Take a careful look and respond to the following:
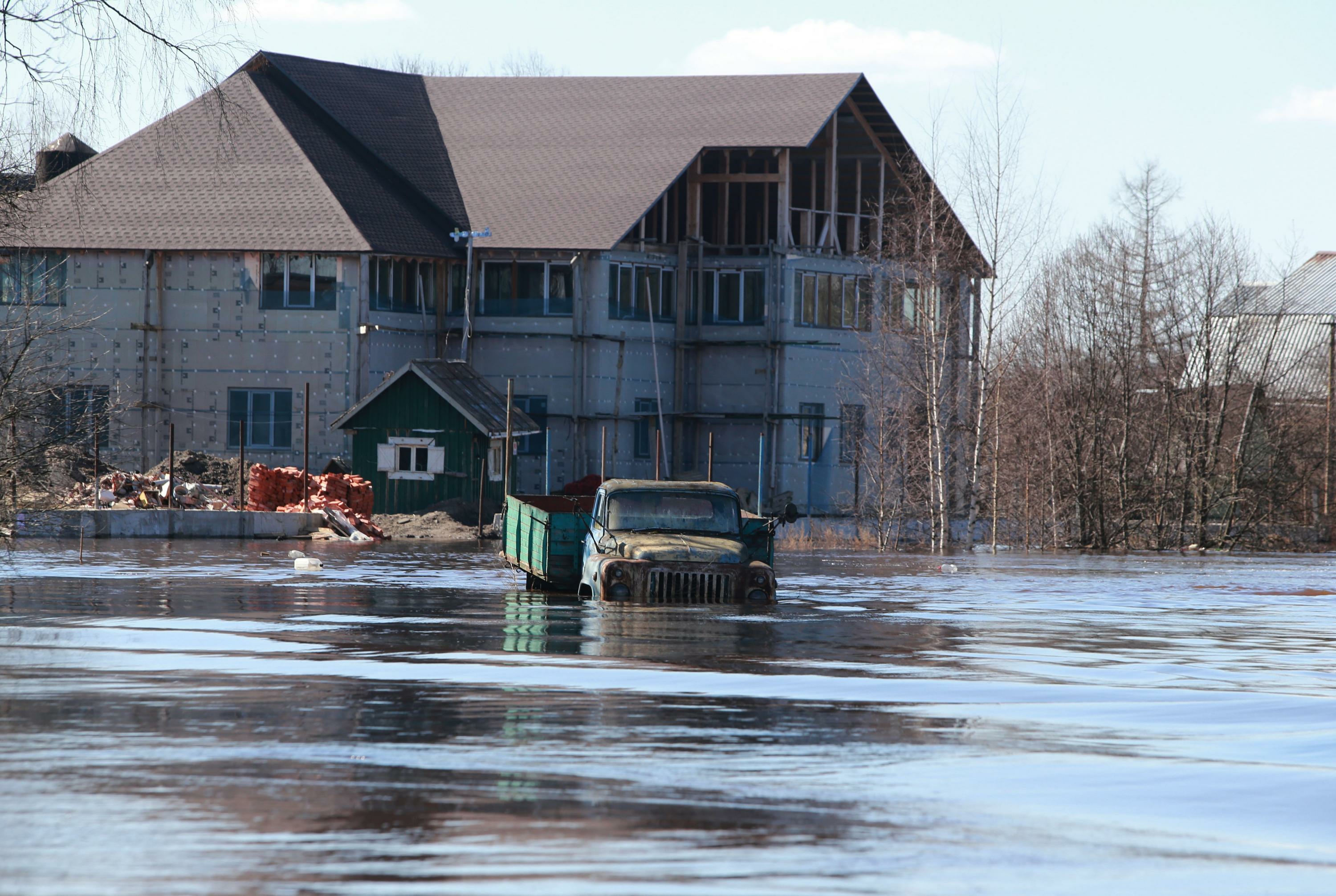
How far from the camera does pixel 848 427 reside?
5950 cm

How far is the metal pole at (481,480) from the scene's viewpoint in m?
45.6

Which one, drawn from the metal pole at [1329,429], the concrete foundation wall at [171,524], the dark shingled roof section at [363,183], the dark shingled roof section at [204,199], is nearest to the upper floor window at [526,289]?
the dark shingled roof section at [363,183]

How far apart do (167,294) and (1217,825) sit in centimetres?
4966

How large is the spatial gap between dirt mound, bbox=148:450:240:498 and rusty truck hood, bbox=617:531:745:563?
30.6 m

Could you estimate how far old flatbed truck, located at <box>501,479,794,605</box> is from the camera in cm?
2155

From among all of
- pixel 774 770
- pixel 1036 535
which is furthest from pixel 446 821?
pixel 1036 535

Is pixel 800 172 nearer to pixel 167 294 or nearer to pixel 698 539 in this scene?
pixel 167 294

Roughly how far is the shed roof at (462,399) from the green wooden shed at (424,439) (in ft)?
0.12

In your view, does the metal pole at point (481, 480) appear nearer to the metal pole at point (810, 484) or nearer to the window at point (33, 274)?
the metal pole at point (810, 484)

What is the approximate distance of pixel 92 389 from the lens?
5400 centimetres

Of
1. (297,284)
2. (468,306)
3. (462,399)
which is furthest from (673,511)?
(297,284)

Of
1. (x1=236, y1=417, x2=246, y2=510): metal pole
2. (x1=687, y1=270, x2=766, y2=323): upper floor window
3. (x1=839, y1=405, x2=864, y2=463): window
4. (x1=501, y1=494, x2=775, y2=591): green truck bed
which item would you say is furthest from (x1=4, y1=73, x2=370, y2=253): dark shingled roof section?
(x1=501, y1=494, x2=775, y2=591): green truck bed

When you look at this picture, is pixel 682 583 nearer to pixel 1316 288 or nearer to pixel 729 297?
pixel 729 297

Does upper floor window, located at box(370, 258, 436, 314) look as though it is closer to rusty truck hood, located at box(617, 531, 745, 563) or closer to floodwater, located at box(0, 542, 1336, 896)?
rusty truck hood, located at box(617, 531, 745, 563)
